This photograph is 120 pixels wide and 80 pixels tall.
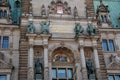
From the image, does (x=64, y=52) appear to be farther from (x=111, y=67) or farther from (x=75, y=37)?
(x=111, y=67)

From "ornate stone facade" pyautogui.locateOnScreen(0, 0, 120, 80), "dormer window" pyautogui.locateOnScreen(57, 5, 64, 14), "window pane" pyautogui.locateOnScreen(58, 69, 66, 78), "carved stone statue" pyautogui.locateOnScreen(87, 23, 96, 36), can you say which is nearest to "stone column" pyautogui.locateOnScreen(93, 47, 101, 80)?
"ornate stone facade" pyautogui.locateOnScreen(0, 0, 120, 80)

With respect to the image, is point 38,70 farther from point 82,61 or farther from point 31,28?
point 31,28

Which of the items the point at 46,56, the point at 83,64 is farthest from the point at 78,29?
the point at 46,56

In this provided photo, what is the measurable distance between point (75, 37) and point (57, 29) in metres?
2.10

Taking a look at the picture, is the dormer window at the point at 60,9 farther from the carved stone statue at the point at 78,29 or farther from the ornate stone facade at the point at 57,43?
the carved stone statue at the point at 78,29

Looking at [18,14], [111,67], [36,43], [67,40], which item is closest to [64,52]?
[67,40]

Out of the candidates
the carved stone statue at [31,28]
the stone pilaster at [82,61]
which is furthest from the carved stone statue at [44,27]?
the stone pilaster at [82,61]

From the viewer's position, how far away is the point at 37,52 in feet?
91.3

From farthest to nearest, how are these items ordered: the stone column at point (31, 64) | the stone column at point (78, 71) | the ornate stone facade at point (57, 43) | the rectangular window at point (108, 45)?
the rectangular window at point (108, 45) → the ornate stone facade at point (57, 43) → the stone column at point (78, 71) → the stone column at point (31, 64)

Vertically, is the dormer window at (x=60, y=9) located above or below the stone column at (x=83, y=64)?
above

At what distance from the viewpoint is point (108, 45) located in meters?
30.9

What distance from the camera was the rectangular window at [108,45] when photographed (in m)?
30.6

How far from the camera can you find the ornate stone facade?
26922 millimetres

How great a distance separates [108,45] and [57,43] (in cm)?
573
